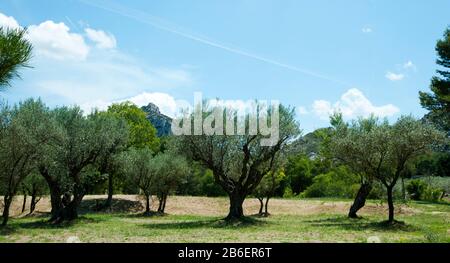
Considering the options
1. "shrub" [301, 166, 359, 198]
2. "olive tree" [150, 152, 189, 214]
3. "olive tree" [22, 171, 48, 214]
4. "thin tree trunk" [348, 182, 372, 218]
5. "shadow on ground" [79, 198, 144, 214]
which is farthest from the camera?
"shrub" [301, 166, 359, 198]

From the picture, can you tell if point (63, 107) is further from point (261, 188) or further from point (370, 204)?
point (370, 204)

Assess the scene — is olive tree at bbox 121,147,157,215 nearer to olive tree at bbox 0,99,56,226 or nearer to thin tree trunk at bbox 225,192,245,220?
thin tree trunk at bbox 225,192,245,220

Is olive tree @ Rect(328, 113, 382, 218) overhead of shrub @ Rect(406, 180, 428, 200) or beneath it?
overhead

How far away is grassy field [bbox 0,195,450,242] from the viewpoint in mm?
22250

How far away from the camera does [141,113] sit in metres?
66.1

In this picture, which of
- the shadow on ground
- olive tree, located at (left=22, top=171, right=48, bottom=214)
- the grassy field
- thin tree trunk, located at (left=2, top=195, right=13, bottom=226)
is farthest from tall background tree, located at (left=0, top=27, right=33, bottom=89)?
the shadow on ground

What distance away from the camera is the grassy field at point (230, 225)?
22.2 m

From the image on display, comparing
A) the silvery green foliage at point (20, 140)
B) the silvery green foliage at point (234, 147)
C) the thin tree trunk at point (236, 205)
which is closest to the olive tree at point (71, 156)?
the silvery green foliage at point (20, 140)

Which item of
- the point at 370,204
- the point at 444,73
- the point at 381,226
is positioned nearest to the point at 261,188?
the point at 370,204

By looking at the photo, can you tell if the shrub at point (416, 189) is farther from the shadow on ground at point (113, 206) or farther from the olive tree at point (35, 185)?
the olive tree at point (35, 185)

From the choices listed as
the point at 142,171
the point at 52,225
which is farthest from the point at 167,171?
the point at 52,225

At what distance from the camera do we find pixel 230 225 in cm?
3025

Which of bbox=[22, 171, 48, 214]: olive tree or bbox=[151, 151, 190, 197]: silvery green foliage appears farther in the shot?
bbox=[151, 151, 190, 197]: silvery green foliage
